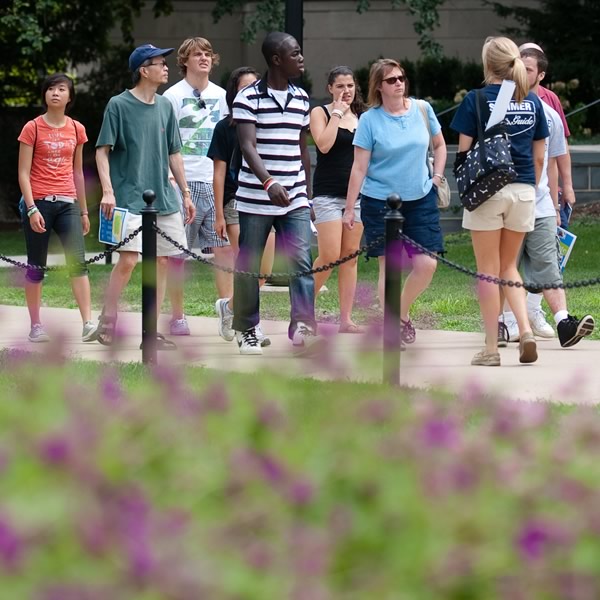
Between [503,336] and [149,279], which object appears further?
[503,336]

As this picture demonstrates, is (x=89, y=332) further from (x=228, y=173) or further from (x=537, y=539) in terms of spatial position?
(x=537, y=539)

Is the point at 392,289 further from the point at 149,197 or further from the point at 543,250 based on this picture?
the point at 543,250

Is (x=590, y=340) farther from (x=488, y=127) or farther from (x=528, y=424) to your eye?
(x=528, y=424)

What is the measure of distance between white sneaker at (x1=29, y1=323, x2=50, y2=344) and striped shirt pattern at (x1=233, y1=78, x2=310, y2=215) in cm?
184

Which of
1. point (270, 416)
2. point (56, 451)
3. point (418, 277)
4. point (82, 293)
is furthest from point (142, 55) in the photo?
point (56, 451)

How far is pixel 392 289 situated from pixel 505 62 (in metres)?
1.50

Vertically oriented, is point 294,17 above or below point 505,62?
above

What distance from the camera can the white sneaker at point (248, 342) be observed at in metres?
9.17

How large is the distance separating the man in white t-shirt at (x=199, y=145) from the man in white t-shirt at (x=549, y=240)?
2.09 metres

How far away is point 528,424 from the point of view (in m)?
Answer: 4.46

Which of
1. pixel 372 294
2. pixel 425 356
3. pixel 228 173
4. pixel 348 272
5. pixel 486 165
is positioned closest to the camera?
pixel 486 165

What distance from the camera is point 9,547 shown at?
113 inches

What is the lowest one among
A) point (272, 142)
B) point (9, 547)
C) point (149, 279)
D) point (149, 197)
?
point (149, 279)

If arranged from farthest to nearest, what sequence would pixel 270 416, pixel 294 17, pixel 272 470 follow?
1. pixel 294 17
2. pixel 270 416
3. pixel 272 470
